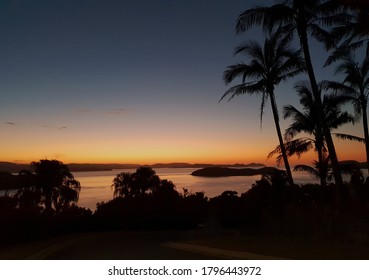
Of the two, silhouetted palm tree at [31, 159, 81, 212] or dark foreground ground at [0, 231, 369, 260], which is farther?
silhouetted palm tree at [31, 159, 81, 212]

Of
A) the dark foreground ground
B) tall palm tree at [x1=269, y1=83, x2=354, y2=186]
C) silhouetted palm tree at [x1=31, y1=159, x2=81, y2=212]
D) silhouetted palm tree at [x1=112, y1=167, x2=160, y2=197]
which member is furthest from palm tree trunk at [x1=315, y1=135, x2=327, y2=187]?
silhouetted palm tree at [x1=31, y1=159, x2=81, y2=212]

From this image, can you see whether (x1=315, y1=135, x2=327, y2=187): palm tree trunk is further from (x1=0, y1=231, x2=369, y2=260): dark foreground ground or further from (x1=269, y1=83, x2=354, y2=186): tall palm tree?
(x1=0, y1=231, x2=369, y2=260): dark foreground ground

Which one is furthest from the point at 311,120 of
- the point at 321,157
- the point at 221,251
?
the point at 221,251

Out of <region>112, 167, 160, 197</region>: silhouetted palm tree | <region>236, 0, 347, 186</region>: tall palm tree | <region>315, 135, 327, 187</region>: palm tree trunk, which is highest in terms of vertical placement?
<region>236, 0, 347, 186</region>: tall palm tree

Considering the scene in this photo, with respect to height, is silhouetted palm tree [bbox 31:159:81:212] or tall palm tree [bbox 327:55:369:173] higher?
tall palm tree [bbox 327:55:369:173]

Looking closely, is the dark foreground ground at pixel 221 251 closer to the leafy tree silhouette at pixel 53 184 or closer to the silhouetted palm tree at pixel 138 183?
the leafy tree silhouette at pixel 53 184

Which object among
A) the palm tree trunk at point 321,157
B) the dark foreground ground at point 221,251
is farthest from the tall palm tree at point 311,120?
the dark foreground ground at point 221,251

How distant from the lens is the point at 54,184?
1249 inches

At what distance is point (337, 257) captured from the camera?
8.14 meters

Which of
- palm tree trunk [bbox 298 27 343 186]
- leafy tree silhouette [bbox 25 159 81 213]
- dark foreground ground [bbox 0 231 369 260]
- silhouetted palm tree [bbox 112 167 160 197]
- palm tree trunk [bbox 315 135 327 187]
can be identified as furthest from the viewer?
silhouetted palm tree [bbox 112 167 160 197]

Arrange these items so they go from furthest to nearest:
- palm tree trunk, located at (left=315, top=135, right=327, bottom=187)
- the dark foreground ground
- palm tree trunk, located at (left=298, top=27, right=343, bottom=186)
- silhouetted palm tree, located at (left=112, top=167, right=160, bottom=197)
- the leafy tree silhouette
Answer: silhouetted palm tree, located at (left=112, top=167, right=160, bottom=197) → the leafy tree silhouette → palm tree trunk, located at (left=315, top=135, right=327, bottom=187) → palm tree trunk, located at (left=298, top=27, right=343, bottom=186) → the dark foreground ground

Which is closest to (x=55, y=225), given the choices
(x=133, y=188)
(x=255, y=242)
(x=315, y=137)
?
(x=255, y=242)

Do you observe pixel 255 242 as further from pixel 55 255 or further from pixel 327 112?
pixel 327 112

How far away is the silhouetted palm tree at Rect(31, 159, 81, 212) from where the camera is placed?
1230 inches
